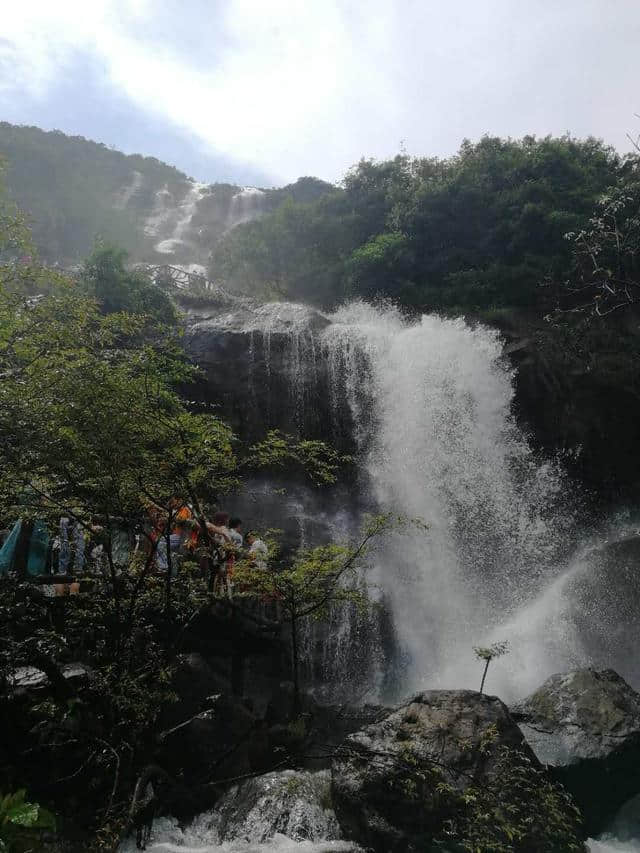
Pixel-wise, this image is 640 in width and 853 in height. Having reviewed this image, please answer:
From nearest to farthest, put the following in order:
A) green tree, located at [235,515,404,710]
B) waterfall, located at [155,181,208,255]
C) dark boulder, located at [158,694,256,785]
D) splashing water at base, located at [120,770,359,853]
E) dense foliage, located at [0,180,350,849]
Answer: dense foliage, located at [0,180,350,849], splashing water at base, located at [120,770,359,853], green tree, located at [235,515,404,710], dark boulder, located at [158,694,256,785], waterfall, located at [155,181,208,255]

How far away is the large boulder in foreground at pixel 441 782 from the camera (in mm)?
5117

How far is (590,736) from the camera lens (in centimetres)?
804

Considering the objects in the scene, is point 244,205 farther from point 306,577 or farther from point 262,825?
point 262,825

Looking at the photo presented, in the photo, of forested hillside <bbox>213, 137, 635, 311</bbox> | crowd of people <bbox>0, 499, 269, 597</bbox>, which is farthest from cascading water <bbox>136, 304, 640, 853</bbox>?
crowd of people <bbox>0, 499, 269, 597</bbox>

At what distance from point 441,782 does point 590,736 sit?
4.17 metres

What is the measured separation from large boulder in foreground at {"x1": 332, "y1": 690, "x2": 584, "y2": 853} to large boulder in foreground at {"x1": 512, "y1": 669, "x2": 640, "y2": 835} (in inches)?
37.4

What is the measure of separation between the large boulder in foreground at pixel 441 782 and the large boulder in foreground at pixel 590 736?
95 centimetres

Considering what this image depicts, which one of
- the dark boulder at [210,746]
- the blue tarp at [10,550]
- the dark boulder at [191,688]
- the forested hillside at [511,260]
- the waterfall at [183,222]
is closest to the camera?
the blue tarp at [10,550]

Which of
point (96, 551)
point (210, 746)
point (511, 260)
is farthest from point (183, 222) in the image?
point (210, 746)

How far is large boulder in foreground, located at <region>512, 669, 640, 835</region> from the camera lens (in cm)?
725

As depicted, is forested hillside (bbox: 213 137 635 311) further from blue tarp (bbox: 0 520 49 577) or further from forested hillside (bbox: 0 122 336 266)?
forested hillside (bbox: 0 122 336 266)

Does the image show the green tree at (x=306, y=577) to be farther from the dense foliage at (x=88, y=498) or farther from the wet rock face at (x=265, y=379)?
the wet rock face at (x=265, y=379)

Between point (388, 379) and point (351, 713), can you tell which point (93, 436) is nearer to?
point (351, 713)

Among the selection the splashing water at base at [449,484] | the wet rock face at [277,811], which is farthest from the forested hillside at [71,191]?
the wet rock face at [277,811]
